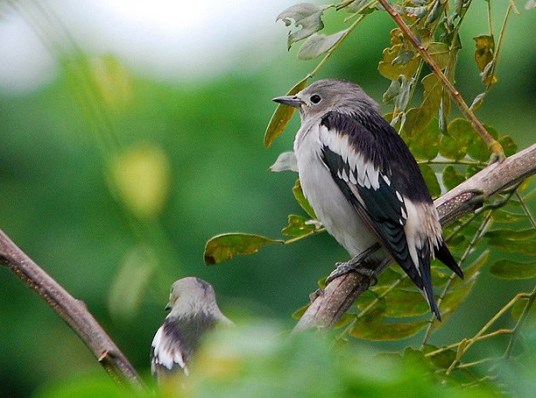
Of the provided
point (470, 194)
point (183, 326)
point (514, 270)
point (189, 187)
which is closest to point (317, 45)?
point (470, 194)

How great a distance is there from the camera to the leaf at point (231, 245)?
263cm

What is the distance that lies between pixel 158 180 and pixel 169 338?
1.57 meters

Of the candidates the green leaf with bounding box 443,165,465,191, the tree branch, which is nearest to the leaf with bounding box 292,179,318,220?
the green leaf with bounding box 443,165,465,191

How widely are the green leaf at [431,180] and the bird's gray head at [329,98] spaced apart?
2.03 ft

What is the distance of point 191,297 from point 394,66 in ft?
3.89

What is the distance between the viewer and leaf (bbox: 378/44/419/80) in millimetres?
2390

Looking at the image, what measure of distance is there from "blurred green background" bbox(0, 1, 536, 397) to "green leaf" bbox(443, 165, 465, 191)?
302 cm

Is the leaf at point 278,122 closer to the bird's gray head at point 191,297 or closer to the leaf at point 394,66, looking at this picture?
the leaf at point 394,66

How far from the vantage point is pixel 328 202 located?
121 inches

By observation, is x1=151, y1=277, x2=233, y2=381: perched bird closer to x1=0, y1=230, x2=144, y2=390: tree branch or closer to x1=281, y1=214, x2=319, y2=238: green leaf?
x1=281, y1=214, x2=319, y2=238: green leaf

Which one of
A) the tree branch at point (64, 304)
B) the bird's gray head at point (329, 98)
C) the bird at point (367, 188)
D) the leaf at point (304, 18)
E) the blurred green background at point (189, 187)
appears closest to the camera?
the tree branch at point (64, 304)

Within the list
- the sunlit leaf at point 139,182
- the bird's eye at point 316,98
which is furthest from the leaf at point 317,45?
the bird's eye at point 316,98

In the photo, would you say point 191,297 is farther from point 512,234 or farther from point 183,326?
point 512,234

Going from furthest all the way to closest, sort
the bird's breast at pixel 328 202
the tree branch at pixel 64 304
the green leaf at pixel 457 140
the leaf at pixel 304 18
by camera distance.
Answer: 1. the bird's breast at pixel 328 202
2. the green leaf at pixel 457 140
3. the leaf at pixel 304 18
4. the tree branch at pixel 64 304
